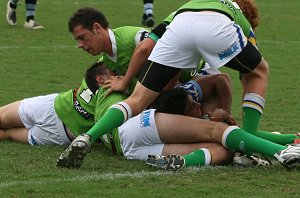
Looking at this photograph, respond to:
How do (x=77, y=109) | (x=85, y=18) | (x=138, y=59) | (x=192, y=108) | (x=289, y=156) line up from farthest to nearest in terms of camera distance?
(x=77, y=109) < (x=85, y=18) < (x=138, y=59) < (x=192, y=108) < (x=289, y=156)

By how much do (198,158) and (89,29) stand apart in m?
1.50

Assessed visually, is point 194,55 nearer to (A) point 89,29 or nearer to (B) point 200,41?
(B) point 200,41

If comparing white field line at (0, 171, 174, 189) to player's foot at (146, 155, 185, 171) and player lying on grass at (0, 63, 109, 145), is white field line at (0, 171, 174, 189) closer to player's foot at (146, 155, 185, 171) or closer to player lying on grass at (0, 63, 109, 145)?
player's foot at (146, 155, 185, 171)

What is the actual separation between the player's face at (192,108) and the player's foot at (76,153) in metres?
0.93

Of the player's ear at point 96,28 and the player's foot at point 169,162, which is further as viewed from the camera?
the player's ear at point 96,28

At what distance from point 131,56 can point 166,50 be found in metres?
0.95

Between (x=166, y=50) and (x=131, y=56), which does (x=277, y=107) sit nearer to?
(x=131, y=56)

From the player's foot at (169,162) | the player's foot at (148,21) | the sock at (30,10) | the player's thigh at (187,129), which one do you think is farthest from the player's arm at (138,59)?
the player's foot at (148,21)

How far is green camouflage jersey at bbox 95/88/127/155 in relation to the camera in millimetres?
6258

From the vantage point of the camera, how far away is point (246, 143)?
5.74 meters

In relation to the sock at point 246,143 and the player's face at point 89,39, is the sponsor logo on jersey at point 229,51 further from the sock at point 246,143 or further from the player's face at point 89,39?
the player's face at point 89,39

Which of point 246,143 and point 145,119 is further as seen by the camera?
point 145,119

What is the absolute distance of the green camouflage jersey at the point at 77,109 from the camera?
21.8 feet

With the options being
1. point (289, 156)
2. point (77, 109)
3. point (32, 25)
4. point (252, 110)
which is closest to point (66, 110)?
point (77, 109)
